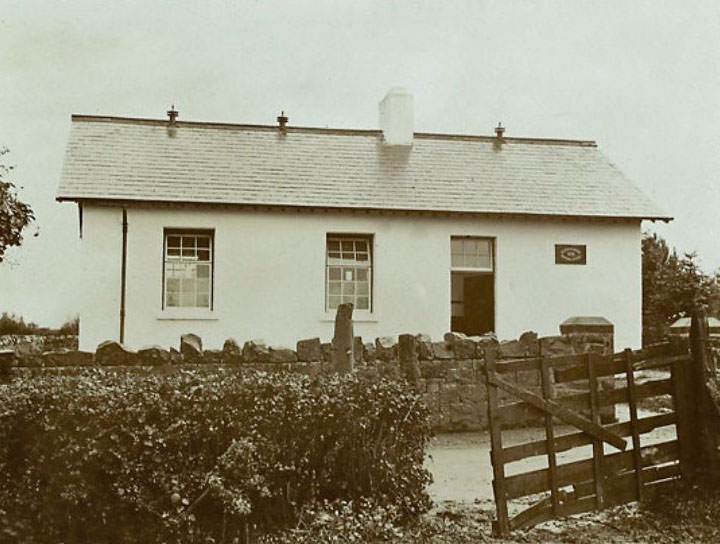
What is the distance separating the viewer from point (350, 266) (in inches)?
802

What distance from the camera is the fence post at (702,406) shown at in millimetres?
8461

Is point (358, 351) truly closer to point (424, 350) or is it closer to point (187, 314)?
point (424, 350)

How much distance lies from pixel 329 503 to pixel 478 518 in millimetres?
1527

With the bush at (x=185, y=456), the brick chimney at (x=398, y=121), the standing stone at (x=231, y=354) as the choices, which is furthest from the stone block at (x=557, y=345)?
the brick chimney at (x=398, y=121)

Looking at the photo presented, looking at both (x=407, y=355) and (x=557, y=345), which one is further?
(x=557, y=345)

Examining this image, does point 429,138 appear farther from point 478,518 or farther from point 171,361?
point 478,518

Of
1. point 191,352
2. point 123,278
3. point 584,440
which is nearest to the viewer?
point 584,440

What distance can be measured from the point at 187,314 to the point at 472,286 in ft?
23.9

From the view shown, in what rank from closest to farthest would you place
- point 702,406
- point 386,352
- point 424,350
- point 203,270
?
point 702,406 → point 386,352 → point 424,350 → point 203,270

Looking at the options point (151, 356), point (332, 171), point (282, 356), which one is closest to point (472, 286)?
point (332, 171)

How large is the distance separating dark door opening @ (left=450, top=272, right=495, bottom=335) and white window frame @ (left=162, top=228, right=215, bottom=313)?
615cm

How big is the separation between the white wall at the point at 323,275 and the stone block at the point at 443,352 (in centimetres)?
671

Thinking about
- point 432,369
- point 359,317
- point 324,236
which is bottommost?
point 432,369

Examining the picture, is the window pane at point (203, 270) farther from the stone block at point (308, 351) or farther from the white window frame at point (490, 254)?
the stone block at point (308, 351)
